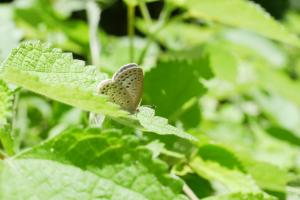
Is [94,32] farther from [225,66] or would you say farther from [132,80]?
[132,80]

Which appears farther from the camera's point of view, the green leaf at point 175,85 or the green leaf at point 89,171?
the green leaf at point 175,85

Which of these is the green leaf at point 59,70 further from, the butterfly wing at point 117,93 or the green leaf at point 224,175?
the green leaf at point 224,175

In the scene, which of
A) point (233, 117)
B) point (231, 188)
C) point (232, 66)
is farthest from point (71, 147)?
point (233, 117)

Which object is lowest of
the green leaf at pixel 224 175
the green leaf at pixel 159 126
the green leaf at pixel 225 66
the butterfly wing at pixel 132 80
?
the green leaf at pixel 224 175

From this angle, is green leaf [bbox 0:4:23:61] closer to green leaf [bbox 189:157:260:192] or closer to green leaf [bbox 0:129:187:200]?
green leaf [bbox 189:157:260:192]

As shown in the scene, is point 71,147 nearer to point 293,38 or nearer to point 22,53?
point 22,53

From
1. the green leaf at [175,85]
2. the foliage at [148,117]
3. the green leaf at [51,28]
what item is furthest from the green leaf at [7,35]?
the green leaf at [175,85]
